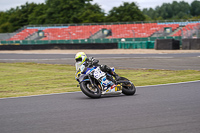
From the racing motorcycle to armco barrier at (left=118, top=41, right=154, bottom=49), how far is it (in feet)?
90.4

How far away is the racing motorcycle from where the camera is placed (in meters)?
7.94

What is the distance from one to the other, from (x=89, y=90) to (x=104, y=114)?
2094 mm

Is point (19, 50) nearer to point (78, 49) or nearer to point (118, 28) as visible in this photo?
point (78, 49)

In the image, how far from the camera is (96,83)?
8.17 metres

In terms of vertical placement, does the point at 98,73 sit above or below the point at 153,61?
above

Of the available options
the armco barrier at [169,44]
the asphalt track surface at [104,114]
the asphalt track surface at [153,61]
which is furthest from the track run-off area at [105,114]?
the armco barrier at [169,44]

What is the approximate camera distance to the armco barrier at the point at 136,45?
35.4 m

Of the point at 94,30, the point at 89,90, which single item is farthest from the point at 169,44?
the point at 89,90

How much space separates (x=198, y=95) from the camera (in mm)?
7828

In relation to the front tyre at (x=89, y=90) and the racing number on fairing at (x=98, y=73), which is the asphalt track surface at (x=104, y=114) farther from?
the racing number on fairing at (x=98, y=73)

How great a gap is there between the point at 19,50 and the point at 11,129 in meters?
38.0

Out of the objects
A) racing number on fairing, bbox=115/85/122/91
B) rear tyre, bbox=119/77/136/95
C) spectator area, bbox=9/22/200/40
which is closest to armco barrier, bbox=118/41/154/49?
spectator area, bbox=9/22/200/40

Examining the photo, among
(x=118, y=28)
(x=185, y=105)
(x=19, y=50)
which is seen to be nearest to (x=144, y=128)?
(x=185, y=105)

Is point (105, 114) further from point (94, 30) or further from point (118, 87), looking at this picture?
point (94, 30)
